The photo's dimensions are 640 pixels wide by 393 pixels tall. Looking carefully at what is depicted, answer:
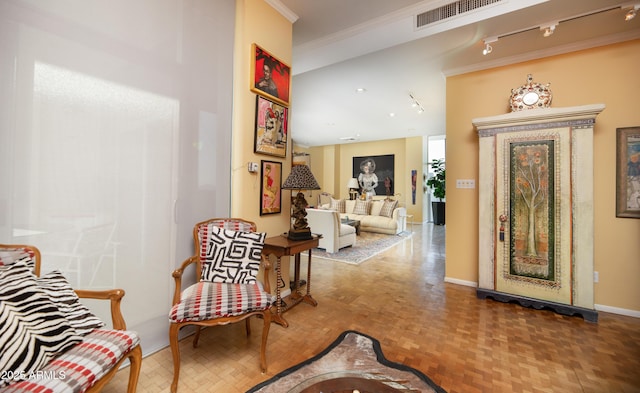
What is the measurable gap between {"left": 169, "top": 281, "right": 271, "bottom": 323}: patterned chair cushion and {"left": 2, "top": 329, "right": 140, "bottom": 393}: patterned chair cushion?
269 millimetres

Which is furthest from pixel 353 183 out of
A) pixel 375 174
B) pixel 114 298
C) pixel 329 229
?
pixel 114 298

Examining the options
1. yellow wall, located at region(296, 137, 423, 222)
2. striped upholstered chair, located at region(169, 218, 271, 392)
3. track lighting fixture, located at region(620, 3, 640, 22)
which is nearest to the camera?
striped upholstered chair, located at region(169, 218, 271, 392)

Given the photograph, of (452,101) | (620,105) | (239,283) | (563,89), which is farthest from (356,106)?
(239,283)

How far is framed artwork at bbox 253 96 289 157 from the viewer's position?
2454 mm

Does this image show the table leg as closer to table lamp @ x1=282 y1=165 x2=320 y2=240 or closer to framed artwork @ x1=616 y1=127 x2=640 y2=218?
table lamp @ x1=282 y1=165 x2=320 y2=240

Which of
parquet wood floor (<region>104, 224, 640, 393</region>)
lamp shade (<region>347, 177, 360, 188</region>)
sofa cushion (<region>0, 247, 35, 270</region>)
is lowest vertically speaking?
parquet wood floor (<region>104, 224, 640, 393</region>)

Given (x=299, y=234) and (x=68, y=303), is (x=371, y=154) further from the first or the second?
(x=68, y=303)

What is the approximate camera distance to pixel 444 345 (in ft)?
6.49

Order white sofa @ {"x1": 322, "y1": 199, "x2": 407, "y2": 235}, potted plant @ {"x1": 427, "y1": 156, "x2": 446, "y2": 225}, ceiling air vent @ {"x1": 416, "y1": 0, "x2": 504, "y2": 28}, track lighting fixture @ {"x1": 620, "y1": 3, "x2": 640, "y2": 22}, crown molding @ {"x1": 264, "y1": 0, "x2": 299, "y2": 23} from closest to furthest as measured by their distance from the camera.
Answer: track lighting fixture @ {"x1": 620, "y1": 3, "x2": 640, "y2": 22} → ceiling air vent @ {"x1": 416, "y1": 0, "x2": 504, "y2": 28} → crown molding @ {"x1": 264, "y1": 0, "x2": 299, "y2": 23} → white sofa @ {"x1": 322, "y1": 199, "x2": 407, "y2": 235} → potted plant @ {"x1": 427, "y1": 156, "x2": 446, "y2": 225}

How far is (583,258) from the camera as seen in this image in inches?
96.0

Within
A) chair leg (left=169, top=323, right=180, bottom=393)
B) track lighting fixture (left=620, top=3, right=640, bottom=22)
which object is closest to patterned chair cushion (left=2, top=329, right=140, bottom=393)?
chair leg (left=169, top=323, right=180, bottom=393)

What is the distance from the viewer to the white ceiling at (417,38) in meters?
2.37

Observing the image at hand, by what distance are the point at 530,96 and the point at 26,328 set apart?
14.0 ft

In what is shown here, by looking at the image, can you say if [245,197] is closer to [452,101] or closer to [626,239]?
[452,101]
